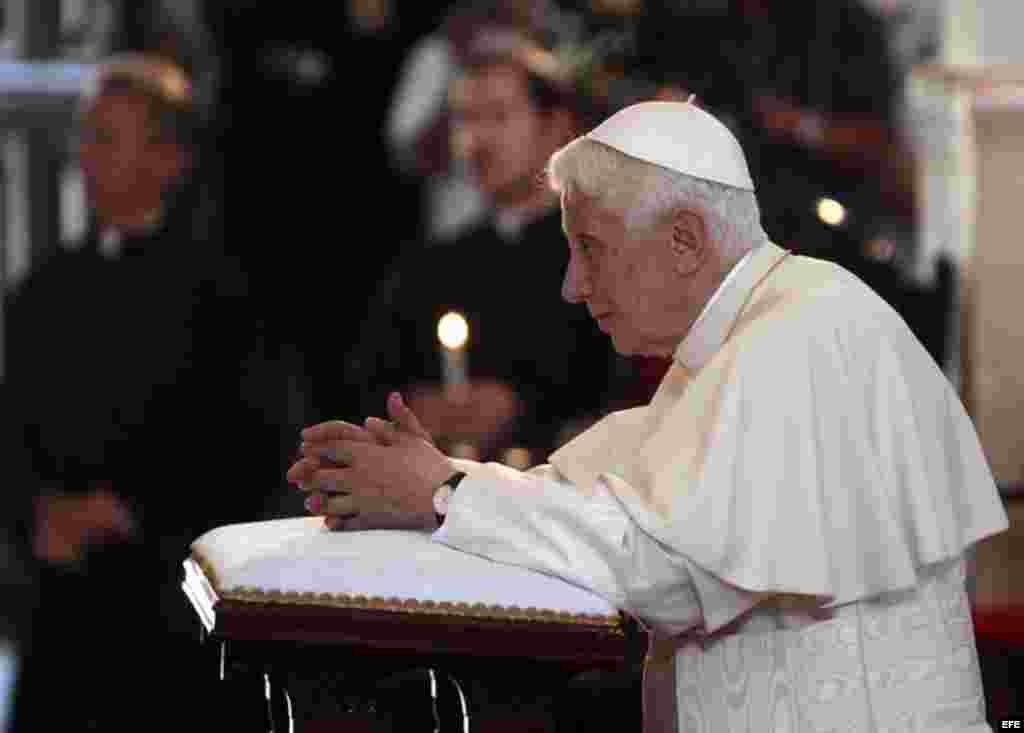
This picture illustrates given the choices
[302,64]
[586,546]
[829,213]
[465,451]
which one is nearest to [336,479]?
[586,546]

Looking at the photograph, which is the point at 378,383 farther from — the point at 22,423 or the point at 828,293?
the point at 828,293

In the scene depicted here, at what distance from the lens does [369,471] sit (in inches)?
135

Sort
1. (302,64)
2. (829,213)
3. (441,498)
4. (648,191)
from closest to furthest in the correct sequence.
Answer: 1. (441,498)
2. (648,191)
3. (829,213)
4. (302,64)

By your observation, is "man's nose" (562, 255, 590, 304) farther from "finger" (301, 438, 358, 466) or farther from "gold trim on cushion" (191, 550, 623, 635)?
"gold trim on cushion" (191, 550, 623, 635)

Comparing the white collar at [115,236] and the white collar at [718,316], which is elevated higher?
the white collar at [115,236]

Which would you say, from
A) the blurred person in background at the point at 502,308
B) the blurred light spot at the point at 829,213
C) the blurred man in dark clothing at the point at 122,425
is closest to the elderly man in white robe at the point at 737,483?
the blurred light spot at the point at 829,213

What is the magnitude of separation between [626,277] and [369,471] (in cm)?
51

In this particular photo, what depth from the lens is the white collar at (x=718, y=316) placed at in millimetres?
3602

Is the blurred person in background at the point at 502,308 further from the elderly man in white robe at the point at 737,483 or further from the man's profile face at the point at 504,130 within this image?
the elderly man in white robe at the point at 737,483

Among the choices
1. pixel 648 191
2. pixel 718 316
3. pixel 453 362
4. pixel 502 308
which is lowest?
pixel 718 316

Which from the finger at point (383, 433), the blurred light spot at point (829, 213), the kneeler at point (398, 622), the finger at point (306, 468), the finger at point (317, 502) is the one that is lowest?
the kneeler at point (398, 622)

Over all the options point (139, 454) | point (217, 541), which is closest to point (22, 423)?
point (139, 454)

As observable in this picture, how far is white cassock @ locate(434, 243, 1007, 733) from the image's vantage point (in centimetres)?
329

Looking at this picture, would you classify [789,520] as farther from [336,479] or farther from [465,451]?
[465,451]
